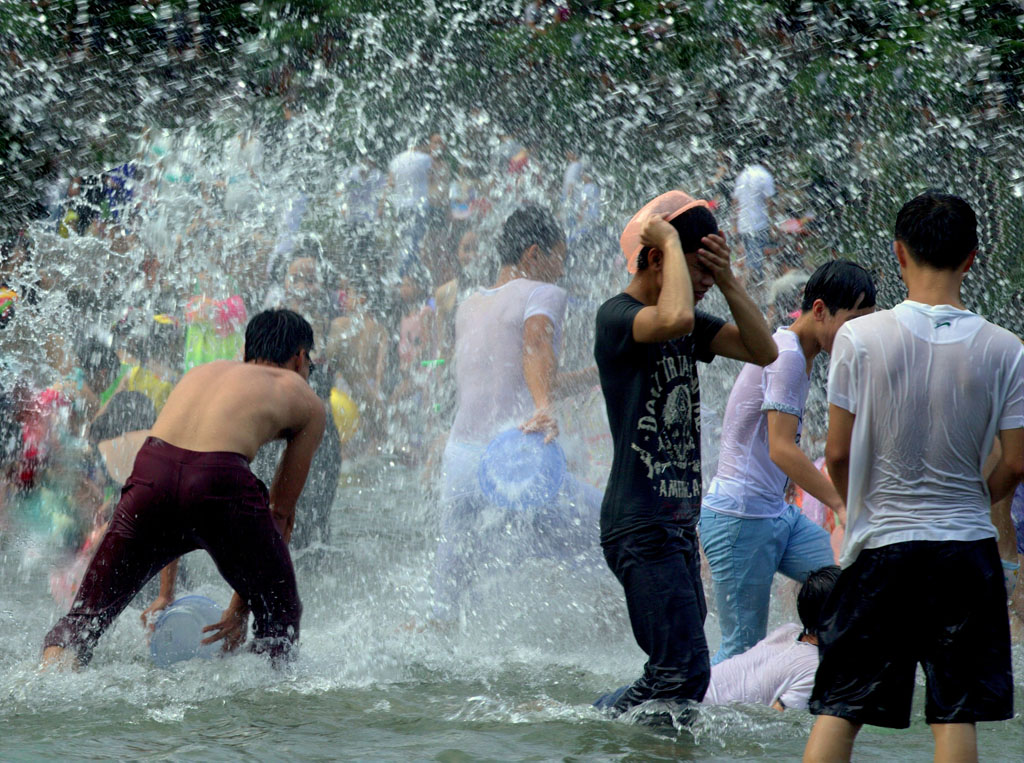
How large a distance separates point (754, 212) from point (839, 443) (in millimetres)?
6252

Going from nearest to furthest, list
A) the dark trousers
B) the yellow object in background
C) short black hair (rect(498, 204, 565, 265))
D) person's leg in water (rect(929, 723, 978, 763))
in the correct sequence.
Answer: person's leg in water (rect(929, 723, 978, 763)), the dark trousers, short black hair (rect(498, 204, 565, 265)), the yellow object in background

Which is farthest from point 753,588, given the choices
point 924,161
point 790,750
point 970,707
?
point 924,161

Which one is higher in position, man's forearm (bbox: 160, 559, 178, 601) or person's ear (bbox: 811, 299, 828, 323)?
person's ear (bbox: 811, 299, 828, 323)

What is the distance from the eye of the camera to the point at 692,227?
3.33m

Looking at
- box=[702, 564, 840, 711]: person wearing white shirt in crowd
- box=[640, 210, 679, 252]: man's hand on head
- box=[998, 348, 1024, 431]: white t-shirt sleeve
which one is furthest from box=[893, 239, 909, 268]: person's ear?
box=[702, 564, 840, 711]: person wearing white shirt in crowd

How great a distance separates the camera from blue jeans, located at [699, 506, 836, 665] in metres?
3.96

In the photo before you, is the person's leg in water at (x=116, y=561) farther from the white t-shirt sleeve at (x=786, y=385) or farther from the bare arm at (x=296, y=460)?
the white t-shirt sleeve at (x=786, y=385)

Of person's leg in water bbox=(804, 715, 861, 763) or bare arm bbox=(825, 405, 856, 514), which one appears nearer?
person's leg in water bbox=(804, 715, 861, 763)

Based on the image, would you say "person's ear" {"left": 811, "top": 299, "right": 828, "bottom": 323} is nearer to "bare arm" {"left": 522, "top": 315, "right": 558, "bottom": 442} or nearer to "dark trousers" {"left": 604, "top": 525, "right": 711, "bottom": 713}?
"dark trousers" {"left": 604, "top": 525, "right": 711, "bottom": 713}

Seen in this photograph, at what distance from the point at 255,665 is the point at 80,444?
2.48 metres

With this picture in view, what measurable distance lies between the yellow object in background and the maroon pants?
297cm

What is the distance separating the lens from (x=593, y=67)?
10758mm

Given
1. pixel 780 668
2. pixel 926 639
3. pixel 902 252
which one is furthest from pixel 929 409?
pixel 780 668

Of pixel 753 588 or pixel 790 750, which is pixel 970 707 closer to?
pixel 790 750
